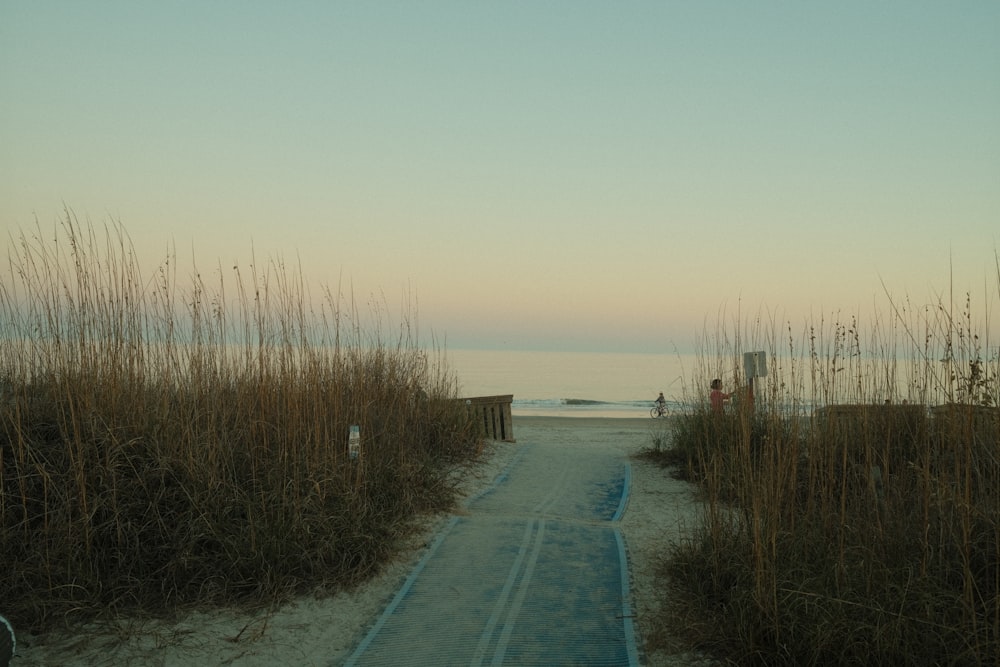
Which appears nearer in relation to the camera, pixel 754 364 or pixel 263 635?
pixel 263 635

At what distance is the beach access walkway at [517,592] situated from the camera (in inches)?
156

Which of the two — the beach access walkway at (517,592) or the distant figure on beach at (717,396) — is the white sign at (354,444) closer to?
the beach access walkway at (517,592)

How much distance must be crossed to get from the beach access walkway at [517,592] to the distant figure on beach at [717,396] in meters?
1.48

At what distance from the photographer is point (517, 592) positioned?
15.4ft

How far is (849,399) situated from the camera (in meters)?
5.87

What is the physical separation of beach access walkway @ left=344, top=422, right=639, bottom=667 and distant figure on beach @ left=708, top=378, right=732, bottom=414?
1.48m

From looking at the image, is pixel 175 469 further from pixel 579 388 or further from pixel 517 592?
pixel 579 388

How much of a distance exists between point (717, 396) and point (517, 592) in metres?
4.26

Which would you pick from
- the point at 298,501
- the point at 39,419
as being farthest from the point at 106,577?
the point at 39,419

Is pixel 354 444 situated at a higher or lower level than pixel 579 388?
higher

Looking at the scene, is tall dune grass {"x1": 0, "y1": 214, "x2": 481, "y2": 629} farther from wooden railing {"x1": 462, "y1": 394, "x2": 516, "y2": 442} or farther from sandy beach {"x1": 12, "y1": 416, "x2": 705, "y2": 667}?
wooden railing {"x1": 462, "y1": 394, "x2": 516, "y2": 442}

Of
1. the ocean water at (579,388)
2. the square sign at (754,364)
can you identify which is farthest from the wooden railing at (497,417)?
the ocean water at (579,388)

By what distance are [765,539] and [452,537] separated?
2.49 metres

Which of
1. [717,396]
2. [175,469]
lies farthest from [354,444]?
[717,396]
